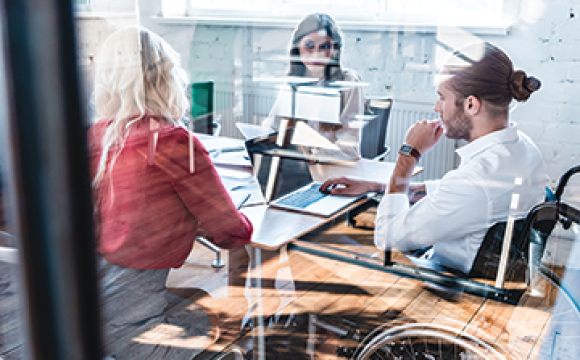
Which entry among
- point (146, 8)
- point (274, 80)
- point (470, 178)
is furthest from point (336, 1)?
point (470, 178)

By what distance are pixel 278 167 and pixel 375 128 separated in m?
0.22

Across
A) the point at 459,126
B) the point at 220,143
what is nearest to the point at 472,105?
the point at 459,126

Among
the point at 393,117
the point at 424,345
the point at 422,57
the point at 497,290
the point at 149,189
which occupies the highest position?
the point at 422,57

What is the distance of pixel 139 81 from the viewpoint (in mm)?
719

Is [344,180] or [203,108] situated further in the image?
[344,180]

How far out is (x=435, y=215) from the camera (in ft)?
3.36

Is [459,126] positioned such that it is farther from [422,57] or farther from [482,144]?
[422,57]

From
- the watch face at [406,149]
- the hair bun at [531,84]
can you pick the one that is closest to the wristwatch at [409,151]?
the watch face at [406,149]

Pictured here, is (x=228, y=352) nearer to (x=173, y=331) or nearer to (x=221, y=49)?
(x=173, y=331)

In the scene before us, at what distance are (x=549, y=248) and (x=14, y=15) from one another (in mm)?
1025

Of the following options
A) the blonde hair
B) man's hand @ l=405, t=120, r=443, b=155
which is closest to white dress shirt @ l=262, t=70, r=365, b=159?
man's hand @ l=405, t=120, r=443, b=155

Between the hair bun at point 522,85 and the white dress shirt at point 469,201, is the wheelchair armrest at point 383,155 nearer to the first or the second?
the white dress shirt at point 469,201

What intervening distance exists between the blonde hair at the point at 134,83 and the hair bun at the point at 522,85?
0.59 meters

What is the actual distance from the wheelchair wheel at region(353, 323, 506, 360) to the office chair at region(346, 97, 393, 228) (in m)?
0.32
